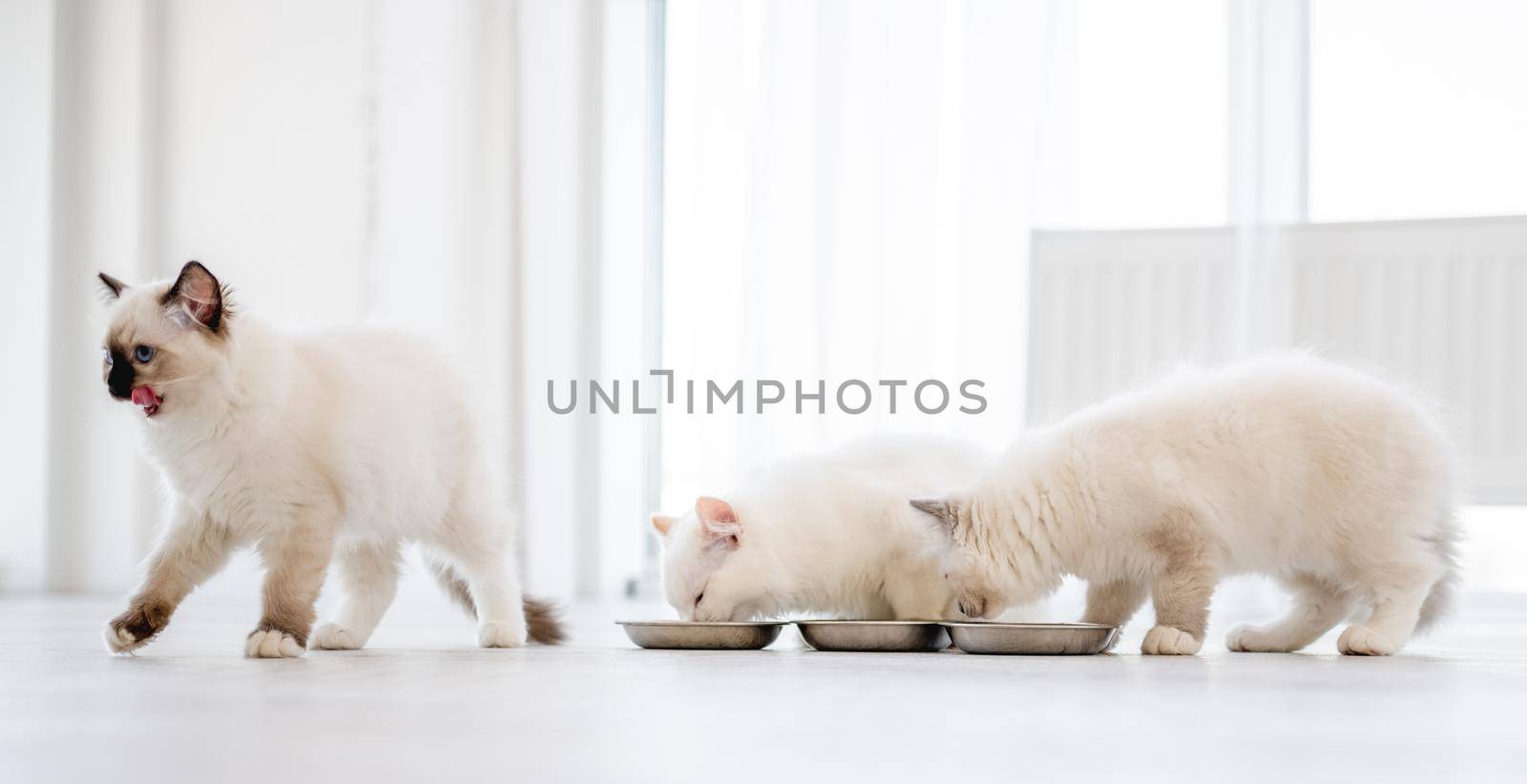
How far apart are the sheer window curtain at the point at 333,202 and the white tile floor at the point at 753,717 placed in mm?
3033

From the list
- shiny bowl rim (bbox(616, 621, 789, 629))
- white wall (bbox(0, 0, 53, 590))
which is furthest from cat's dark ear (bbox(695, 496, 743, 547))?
white wall (bbox(0, 0, 53, 590))

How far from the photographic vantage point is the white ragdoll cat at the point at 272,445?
2.18 meters

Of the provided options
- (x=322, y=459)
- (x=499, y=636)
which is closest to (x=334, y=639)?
(x=499, y=636)

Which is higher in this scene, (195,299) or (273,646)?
(195,299)

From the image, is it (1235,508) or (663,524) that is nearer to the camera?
(1235,508)

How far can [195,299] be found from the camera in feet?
7.19

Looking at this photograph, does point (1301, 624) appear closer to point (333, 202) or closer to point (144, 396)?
point (144, 396)

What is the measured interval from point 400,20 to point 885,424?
2423 mm

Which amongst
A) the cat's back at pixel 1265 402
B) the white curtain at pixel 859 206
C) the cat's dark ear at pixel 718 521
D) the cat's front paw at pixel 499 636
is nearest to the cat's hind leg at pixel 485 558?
the cat's front paw at pixel 499 636

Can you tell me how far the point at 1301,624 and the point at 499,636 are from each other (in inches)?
56.8

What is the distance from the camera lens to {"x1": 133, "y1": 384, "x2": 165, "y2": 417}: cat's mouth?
7.06 feet

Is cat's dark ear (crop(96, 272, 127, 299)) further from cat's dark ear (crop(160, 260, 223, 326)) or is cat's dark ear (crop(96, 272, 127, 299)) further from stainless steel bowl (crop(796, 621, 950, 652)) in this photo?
stainless steel bowl (crop(796, 621, 950, 652))

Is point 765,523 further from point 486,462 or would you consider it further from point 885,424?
point 885,424

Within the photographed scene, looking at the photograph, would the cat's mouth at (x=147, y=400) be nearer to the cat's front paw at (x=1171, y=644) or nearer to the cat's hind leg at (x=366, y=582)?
the cat's hind leg at (x=366, y=582)
